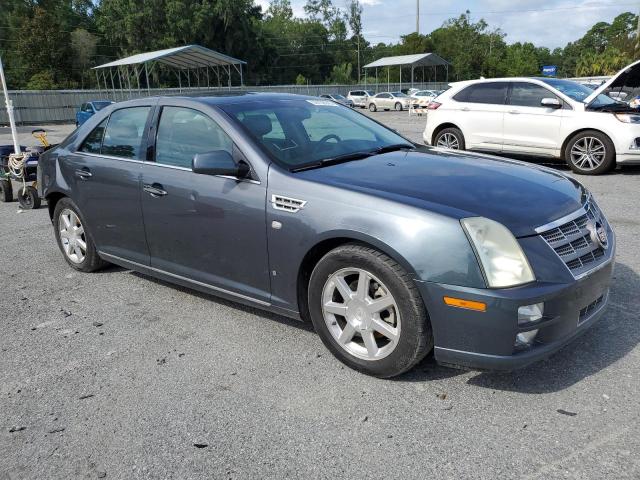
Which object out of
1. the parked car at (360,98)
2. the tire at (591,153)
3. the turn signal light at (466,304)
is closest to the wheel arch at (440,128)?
the tire at (591,153)

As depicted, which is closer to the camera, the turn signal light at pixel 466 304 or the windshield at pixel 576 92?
the turn signal light at pixel 466 304

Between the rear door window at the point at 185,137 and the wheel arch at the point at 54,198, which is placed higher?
the rear door window at the point at 185,137

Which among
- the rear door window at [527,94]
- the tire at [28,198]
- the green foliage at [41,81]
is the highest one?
the green foliage at [41,81]

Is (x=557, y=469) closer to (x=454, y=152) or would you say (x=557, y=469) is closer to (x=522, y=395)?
(x=522, y=395)

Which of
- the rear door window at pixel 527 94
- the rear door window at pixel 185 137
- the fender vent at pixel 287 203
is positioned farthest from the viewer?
the rear door window at pixel 527 94

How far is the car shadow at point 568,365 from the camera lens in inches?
118

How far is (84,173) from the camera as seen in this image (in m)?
4.73

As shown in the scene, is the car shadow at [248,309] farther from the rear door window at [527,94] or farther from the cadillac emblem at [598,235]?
the rear door window at [527,94]

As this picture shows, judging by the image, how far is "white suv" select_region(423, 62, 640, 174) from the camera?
911 centimetres

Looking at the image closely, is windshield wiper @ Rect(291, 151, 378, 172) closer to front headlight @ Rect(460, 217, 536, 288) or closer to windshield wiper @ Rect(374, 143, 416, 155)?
windshield wiper @ Rect(374, 143, 416, 155)

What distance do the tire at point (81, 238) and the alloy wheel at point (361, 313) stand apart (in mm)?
2747

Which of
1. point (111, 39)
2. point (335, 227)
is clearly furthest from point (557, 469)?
point (111, 39)

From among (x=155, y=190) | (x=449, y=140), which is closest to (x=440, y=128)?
(x=449, y=140)

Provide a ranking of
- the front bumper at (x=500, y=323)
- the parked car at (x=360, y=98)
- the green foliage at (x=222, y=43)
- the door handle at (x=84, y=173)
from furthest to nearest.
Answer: the green foliage at (x=222, y=43)
the parked car at (x=360, y=98)
the door handle at (x=84, y=173)
the front bumper at (x=500, y=323)
